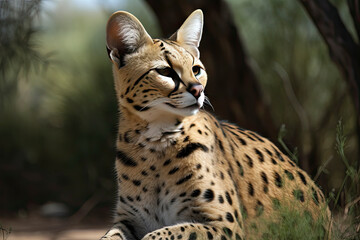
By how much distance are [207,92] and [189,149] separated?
10.0 feet

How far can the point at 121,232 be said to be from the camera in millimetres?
3715

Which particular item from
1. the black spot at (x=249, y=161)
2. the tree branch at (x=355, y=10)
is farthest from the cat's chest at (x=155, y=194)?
the tree branch at (x=355, y=10)

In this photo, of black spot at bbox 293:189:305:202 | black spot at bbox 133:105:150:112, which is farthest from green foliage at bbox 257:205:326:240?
black spot at bbox 133:105:150:112

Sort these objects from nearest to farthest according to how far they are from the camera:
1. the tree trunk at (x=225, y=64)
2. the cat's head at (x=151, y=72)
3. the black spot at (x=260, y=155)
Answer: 1. the cat's head at (x=151, y=72)
2. the black spot at (x=260, y=155)
3. the tree trunk at (x=225, y=64)

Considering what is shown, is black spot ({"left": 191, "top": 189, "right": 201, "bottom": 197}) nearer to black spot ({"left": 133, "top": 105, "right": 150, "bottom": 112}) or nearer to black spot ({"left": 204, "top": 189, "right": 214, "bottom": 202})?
black spot ({"left": 204, "top": 189, "right": 214, "bottom": 202})

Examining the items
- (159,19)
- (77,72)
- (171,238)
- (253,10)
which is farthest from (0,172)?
(171,238)

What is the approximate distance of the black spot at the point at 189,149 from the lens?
12.0ft

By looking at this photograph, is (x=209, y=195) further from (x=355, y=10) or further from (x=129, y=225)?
(x=355, y=10)

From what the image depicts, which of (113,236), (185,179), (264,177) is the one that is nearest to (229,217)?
(185,179)

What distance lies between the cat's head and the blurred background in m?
2.65

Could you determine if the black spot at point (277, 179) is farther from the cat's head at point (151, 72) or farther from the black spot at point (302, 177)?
the cat's head at point (151, 72)

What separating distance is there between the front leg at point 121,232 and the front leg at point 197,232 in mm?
305

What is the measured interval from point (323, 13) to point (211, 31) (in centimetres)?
192

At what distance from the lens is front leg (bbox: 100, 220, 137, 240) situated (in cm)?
364
